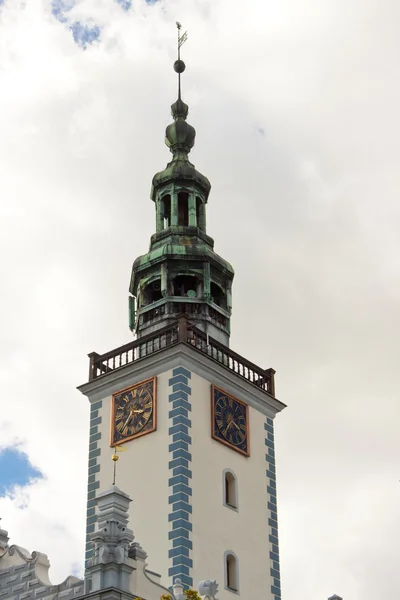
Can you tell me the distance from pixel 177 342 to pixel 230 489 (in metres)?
5.33

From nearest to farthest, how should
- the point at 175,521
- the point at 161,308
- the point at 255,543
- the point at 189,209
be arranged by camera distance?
the point at 175,521
the point at 255,543
the point at 161,308
the point at 189,209

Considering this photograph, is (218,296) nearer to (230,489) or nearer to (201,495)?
(230,489)

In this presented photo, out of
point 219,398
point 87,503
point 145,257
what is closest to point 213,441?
point 219,398

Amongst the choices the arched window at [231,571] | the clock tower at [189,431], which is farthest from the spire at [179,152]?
the arched window at [231,571]

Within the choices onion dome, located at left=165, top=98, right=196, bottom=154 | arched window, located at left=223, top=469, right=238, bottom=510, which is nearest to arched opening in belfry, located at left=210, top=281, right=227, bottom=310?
onion dome, located at left=165, top=98, right=196, bottom=154

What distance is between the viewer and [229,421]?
4828 cm

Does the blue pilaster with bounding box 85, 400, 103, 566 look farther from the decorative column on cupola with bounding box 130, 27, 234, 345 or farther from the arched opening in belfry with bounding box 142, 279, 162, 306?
the arched opening in belfry with bounding box 142, 279, 162, 306

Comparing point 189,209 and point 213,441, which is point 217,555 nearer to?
point 213,441

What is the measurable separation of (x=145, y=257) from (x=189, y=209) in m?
3.23

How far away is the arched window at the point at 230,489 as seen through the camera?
4688 cm

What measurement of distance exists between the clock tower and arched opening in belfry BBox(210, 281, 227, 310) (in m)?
0.05

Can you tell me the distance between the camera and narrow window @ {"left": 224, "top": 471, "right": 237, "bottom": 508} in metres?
46.9

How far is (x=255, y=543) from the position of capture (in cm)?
4719

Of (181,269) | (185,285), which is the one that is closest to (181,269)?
(181,269)
